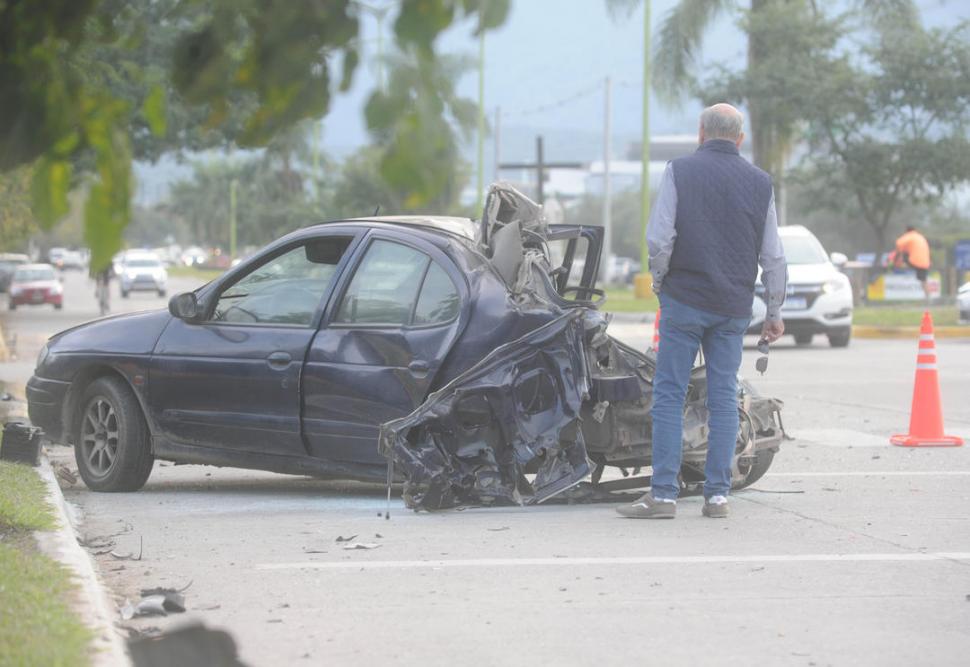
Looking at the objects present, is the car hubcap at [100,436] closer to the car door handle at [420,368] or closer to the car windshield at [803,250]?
the car door handle at [420,368]

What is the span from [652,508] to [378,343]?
63.2 inches

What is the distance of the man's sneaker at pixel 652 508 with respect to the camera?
7871mm

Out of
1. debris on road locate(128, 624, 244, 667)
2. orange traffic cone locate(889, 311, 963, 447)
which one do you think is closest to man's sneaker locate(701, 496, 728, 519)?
debris on road locate(128, 624, 244, 667)

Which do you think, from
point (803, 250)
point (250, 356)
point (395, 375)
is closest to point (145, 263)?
point (803, 250)

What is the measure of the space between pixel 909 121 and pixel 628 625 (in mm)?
34528

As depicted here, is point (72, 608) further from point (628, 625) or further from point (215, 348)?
point (215, 348)

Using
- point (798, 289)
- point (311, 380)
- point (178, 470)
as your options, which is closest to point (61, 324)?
point (798, 289)

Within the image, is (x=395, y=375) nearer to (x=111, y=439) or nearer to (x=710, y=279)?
(x=710, y=279)

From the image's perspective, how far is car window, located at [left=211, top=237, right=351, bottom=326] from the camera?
341 inches

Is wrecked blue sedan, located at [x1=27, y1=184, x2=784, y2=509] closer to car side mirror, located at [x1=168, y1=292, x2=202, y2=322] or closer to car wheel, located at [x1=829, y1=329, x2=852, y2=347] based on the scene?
car side mirror, located at [x1=168, y1=292, x2=202, y2=322]

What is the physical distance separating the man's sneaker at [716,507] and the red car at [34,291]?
4202 cm

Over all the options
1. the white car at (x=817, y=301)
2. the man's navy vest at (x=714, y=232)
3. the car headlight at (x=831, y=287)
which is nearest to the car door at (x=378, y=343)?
the man's navy vest at (x=714, y=232)

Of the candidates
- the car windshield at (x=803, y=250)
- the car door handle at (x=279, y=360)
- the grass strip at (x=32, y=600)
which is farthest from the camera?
the car windshield at (x=803, y=250)

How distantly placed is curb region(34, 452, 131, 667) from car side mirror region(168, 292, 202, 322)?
1269 mm
